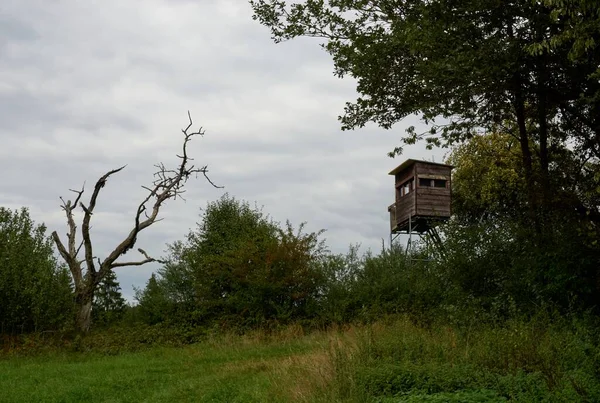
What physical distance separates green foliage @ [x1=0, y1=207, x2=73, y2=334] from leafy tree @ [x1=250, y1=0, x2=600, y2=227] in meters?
19.3

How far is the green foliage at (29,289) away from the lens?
100ft

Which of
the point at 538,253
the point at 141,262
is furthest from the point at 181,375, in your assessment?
the point at 141,262

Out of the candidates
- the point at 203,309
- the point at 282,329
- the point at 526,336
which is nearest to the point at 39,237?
the point at 203,309

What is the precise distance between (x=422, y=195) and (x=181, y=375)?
19.5 m

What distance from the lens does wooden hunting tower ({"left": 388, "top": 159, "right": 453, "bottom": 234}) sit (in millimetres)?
32500

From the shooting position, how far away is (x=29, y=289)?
3017cm

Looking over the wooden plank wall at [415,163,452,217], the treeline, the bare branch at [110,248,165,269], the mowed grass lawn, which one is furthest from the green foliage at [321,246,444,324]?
the bare branch at [110,248,165,269]

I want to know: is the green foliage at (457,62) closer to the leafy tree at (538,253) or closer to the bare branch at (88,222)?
the leafy tree at (538,253)

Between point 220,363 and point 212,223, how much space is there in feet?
61.4

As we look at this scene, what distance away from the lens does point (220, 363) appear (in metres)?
17.3

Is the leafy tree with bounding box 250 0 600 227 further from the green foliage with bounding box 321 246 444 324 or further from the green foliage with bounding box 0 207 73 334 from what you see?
the green foliage with bounding box 0 207 73 334

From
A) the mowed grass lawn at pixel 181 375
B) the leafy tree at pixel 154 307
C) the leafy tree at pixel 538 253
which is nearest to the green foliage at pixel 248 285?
the leafy tree at pixel 154 307

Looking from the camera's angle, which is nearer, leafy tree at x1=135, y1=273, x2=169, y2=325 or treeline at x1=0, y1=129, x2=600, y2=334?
treeline at x1=0, y1=129, x2=600, y2=334

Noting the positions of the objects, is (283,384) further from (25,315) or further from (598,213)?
(25,315)
